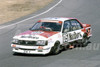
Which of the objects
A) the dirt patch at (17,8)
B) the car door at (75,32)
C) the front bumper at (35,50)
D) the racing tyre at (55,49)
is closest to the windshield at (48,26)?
the car door at (75,32)

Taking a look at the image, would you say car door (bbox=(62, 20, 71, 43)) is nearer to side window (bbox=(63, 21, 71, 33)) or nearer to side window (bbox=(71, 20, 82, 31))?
side window (bbox=(63, 21, 71, 33))

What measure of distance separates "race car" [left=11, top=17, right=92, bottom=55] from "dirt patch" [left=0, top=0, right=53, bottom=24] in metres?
10.3

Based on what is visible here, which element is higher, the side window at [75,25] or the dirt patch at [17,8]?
the dirt patch at [17,8]

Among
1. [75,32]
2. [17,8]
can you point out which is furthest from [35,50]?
[17,8]

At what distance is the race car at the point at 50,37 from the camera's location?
13.1 meters

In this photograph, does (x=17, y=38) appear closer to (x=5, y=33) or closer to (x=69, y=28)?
(x=69, y=28)

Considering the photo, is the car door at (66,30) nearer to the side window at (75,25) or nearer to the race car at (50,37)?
the race car at (50,37)

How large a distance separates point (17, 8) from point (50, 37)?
54.9ft

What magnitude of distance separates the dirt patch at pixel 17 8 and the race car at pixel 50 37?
33.7ft

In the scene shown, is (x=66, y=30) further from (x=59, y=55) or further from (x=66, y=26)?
(x=59, y=55)

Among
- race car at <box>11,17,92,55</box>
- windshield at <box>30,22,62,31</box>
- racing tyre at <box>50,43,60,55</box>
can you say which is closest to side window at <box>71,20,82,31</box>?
race car at <box>11,17,92,55</box>

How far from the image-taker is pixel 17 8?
29.6 meters

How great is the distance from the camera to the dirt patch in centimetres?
2658

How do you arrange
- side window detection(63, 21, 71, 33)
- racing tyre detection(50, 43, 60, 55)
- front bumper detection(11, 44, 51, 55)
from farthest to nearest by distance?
1. side window detection(63, 21, 71, 33)
2. racing tyre detection(50, 43, 60, 55)
3. front bumper detection(11, 44, 51, 55)
